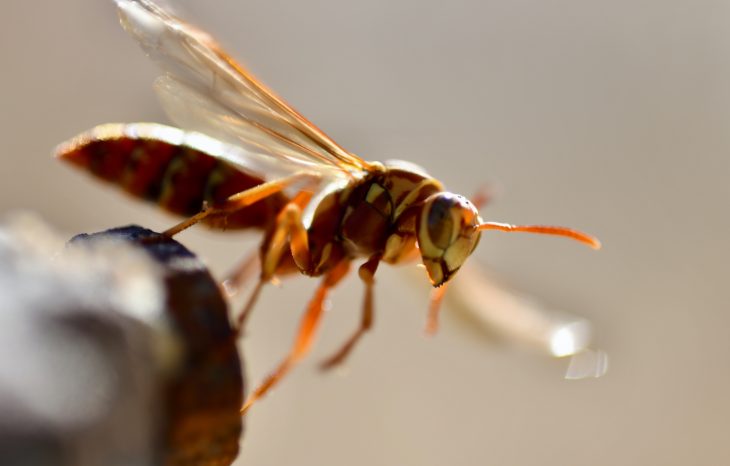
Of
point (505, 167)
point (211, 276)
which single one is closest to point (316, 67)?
point (505, 167)

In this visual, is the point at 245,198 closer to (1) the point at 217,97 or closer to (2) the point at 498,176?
(1) the point at 217,97

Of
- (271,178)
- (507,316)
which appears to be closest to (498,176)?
(507,316)

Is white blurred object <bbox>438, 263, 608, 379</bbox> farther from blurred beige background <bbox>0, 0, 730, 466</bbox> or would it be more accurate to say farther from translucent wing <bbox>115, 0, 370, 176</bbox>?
blurred beige background <bbox>0, 0, 730, 466</bbox>

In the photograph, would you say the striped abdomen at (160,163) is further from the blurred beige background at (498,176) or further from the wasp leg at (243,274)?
the blurred beige background at (498,176)

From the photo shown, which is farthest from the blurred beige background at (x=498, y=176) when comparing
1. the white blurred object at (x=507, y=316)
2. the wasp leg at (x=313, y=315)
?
the wasp leg at (x=313, y=315)

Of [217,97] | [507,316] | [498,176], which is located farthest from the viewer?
[498,176]

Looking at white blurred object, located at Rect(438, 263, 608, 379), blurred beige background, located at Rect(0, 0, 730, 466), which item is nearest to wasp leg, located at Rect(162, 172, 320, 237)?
white blurred object, located at Rect(438, 263, 608, 379)
